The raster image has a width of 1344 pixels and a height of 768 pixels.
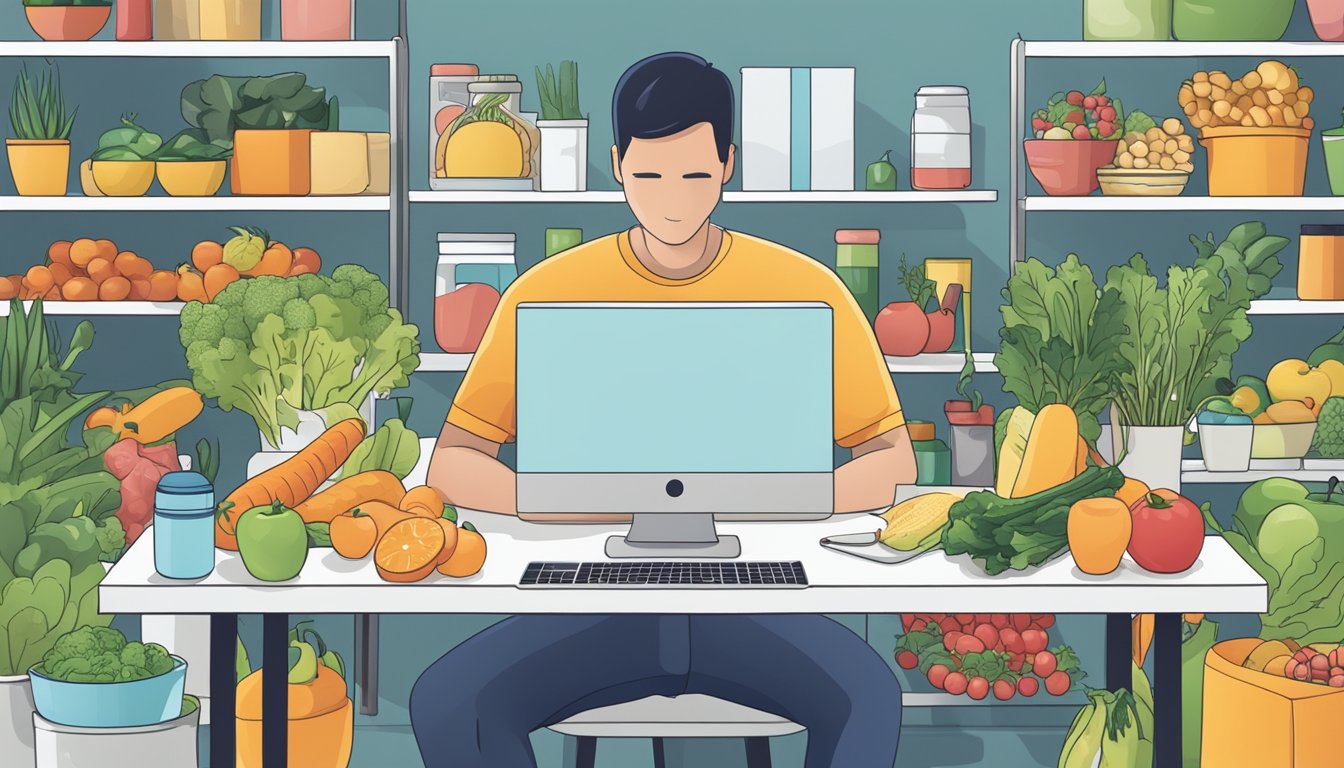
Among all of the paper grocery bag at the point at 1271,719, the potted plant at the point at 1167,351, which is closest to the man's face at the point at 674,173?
the potted plant at the point at 1167,351

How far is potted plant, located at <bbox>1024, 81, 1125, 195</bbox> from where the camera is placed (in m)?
3.53

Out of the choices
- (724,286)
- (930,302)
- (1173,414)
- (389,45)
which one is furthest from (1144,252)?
(389,45)

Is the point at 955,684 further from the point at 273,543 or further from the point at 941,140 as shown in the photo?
the point at 273,543

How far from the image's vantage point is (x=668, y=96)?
104 inches

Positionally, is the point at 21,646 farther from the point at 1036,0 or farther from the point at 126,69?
the point at 1036,0

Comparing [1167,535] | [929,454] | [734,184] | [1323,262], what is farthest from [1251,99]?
[1167,535]

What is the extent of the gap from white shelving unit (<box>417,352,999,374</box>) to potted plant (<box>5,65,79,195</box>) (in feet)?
3.04

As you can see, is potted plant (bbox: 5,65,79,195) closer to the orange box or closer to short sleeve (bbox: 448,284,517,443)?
the orange box

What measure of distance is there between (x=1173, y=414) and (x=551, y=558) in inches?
54.2

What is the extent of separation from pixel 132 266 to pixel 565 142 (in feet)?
3.36

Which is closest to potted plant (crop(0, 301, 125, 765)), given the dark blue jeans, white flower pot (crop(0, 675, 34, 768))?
white flower pot (crop(0, 675, 34, 768))

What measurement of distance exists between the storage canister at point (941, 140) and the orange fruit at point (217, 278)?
1.56 m

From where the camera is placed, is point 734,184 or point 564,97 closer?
point 564,97

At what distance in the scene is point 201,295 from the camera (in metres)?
3.52
